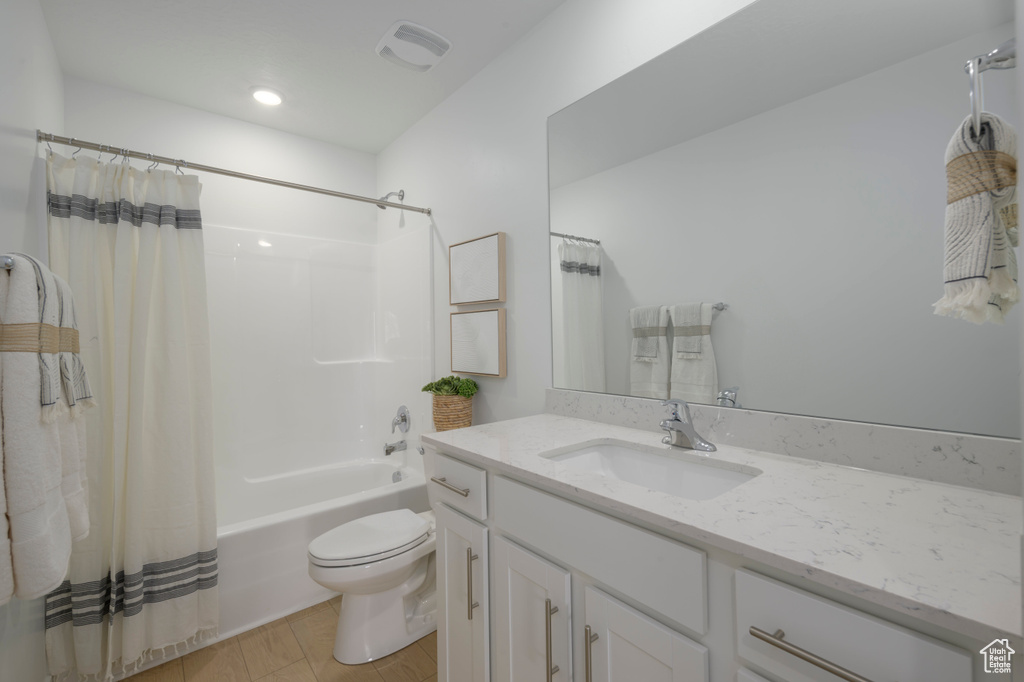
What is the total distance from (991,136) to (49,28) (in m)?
3.05

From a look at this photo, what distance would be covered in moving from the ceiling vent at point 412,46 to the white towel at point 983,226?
1.86 m

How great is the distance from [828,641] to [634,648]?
357 mm

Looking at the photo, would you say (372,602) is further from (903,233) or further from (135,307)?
(903,233)

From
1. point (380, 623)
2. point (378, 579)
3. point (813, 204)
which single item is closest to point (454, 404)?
point (378, 579)

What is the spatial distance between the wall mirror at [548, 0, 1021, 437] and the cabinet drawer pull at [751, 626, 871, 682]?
2.03ft

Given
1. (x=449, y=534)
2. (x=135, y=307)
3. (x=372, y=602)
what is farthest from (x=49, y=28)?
(x=372, y=602)

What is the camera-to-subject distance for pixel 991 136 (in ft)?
2.42

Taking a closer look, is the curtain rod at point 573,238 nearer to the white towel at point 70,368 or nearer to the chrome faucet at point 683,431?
the chrome faucet at point 683,431

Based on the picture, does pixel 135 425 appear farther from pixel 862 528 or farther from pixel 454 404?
pixel 862 528

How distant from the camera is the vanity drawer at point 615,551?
759mm

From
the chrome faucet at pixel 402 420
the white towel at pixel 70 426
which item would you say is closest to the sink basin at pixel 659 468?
the white towel at pixel 70 426

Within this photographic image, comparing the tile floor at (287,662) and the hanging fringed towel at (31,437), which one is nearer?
the hanging fringed towel at (31,437)

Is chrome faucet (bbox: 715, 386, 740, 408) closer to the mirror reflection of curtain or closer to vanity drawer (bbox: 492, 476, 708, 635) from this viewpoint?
the mirror reflection of curtain

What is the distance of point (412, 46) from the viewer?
195cm
